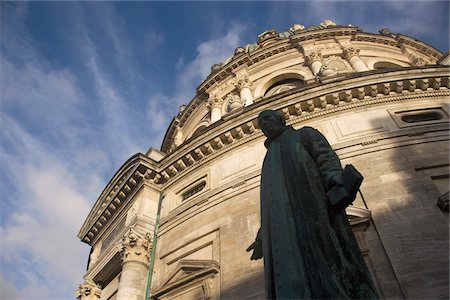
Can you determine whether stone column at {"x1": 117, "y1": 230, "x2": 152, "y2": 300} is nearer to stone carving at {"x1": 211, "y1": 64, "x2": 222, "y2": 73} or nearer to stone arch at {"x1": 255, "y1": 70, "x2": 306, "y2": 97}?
stone arch at {"x1": 255, "y1": 70, "x2": 306, "y2": 97}

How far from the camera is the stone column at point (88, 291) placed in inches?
555

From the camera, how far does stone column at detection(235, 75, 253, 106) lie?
19458mm

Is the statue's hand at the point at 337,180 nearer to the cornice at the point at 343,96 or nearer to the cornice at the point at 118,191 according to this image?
the cornice at the point at 343,96

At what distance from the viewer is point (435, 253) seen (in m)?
8.12

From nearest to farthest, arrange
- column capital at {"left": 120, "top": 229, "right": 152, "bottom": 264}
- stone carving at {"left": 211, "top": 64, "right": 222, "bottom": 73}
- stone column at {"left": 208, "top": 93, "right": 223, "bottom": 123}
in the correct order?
column capital at {"left": 120, "top": 229, "right": 152, "bottom": 264}, stone column at {"left": 208, "top": 93, "right": 223, "bottom": 123}, stone carving at {"left": 211, "top": 64, "right": 222, "bottom": 73}

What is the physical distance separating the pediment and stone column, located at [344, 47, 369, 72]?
13.2m

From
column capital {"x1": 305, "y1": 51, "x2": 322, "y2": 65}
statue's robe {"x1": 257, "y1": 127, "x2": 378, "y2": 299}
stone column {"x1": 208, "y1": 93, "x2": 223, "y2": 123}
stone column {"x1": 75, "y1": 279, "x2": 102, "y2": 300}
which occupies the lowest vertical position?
statue's robe {"x1": 257, "y1": 127, "x2": 378, "y2": 299}

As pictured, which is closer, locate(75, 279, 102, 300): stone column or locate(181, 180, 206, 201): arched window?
locate(181, 180, 206, 201): arched window

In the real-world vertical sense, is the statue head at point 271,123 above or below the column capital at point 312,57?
below

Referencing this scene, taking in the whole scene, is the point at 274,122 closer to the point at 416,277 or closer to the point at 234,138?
the point at 416,277

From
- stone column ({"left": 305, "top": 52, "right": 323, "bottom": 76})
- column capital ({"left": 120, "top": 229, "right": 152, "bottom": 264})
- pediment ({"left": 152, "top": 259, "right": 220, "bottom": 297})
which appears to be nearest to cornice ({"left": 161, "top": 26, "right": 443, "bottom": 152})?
stone column ({"left": 305, "top": 52, "right": 323, "bottom": 76})

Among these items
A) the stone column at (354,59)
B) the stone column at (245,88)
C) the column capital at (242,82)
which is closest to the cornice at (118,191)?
the stone column at (245,88)

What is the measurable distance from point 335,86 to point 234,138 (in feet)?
13.6

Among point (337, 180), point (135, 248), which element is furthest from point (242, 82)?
point (337, 180)
